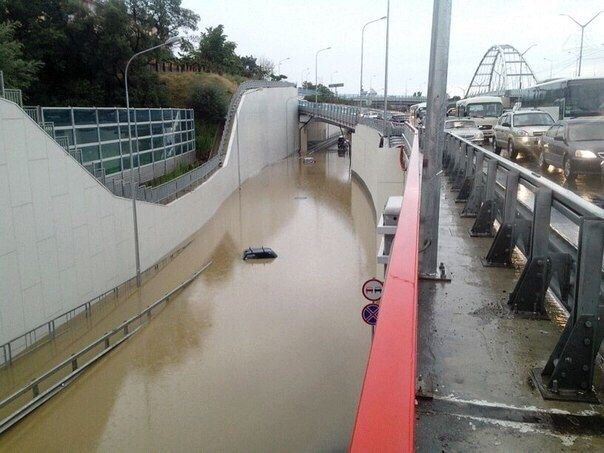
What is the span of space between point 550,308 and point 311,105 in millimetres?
60730

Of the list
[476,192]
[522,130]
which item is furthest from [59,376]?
[522,130]

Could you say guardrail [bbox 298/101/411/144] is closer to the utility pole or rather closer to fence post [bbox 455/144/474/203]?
fence post [bbox 455/144/474/203]

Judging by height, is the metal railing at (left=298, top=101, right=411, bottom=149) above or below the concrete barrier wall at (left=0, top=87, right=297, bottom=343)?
above

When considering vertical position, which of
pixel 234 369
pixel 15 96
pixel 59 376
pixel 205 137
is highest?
pixel 15 96

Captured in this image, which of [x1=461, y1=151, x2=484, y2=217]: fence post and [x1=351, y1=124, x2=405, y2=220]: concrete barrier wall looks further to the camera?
[x1=351, y1=124, x2=405, y2=220]: concrete barrier wall

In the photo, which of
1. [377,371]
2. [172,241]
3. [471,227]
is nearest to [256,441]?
[471,227]

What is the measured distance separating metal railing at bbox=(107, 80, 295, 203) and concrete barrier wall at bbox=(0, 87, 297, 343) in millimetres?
598

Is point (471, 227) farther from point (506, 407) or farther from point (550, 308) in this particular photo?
point (506, 407)

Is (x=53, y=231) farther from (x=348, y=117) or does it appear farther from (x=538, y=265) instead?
(x=348, y=117)

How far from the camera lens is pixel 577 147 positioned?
41.1 ft

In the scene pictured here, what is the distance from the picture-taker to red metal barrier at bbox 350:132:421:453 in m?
1.43

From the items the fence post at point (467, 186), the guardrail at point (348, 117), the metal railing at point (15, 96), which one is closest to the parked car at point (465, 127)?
the guardrail at point (348, 117)

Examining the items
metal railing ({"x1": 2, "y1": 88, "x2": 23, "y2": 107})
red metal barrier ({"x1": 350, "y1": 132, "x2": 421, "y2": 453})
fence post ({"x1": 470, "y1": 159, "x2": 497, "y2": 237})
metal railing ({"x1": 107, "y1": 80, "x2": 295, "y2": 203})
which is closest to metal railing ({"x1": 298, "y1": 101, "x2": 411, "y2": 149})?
metal railing ({"x1": 107, "y1": 80, "x2": 295, "y2": 203})

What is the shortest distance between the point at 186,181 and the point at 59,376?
15.7 metres
